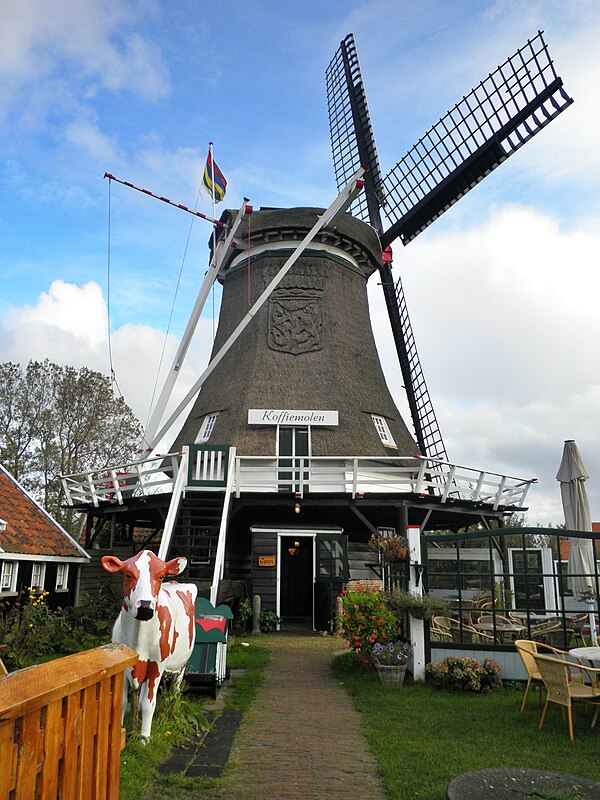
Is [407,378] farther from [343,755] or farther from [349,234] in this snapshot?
[343,755]

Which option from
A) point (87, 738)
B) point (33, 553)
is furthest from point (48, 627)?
point (87, 738)

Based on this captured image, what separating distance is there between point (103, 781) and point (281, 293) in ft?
51.6

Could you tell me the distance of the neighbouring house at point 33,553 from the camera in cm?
1046

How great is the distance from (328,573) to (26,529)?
6212mm

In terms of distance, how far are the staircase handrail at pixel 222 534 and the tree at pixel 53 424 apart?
1186 centimetres

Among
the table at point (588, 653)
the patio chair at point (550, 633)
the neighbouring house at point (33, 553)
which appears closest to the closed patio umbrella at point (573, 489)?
the patio chair at point (550, 633)

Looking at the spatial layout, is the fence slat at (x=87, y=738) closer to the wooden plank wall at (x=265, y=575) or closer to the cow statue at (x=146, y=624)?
the cow statue at (x=146, y=624)

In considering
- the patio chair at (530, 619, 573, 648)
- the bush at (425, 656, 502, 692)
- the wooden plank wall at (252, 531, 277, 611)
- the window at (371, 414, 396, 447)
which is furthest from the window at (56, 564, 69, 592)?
the patio chair at (530, 619, 573, 648)

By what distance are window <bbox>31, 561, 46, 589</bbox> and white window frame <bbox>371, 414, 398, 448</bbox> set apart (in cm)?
842

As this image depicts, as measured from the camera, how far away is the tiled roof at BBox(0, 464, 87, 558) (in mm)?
11047

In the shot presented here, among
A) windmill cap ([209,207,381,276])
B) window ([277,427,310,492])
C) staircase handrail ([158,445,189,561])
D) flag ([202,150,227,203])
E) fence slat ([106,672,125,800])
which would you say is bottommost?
fence slat ([106,672,125,800])

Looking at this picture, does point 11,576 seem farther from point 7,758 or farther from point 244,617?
point 7,758

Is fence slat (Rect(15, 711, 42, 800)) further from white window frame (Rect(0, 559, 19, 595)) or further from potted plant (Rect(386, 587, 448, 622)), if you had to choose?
white window frame (Rect(0, 559, 19, 595))

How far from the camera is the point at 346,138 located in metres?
23.4
